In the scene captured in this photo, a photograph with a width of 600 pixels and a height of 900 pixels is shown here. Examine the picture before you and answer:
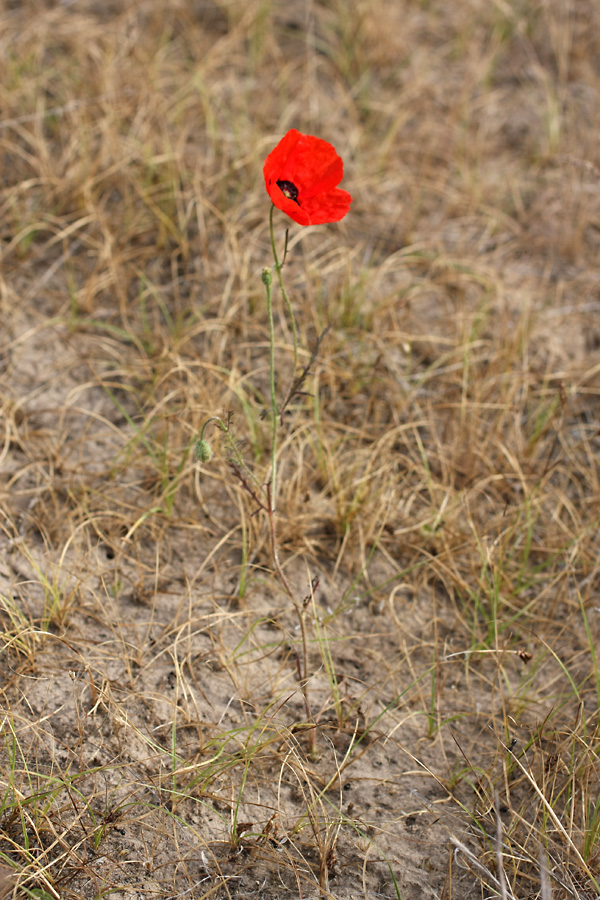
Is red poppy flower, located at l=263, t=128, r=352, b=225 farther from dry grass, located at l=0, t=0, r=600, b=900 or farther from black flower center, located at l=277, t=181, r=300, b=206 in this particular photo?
dry grass, located at l=0, t=0, r=600, b=900

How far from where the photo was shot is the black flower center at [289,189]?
1407 mm

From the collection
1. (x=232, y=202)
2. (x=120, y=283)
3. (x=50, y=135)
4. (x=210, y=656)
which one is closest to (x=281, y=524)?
(x=210, y=656)

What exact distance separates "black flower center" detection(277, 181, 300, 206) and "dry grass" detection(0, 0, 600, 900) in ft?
1.34

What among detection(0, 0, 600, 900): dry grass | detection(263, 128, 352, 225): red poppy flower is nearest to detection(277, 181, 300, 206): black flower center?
detection(263, 128, 352, 225): red poppy flower

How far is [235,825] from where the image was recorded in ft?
5.08

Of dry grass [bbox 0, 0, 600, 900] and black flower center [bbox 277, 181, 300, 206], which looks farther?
dry grass [bbox 0, 0, 600, 900]

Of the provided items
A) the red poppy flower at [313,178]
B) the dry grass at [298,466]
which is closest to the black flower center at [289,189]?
the red poppy flower at [313,178]

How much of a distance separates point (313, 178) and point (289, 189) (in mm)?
49

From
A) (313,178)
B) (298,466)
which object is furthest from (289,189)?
(298,466)

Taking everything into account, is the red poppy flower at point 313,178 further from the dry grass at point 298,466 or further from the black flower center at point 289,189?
the dry grass at point 298,466

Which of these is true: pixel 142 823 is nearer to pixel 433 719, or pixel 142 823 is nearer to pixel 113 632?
pixel 113 632

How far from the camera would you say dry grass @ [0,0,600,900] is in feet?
5.27

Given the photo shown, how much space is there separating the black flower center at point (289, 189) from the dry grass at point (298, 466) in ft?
1.34

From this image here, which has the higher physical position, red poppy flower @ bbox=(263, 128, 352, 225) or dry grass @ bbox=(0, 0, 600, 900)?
red poppy flower @ bbox=(263, 128, 352, 225)
